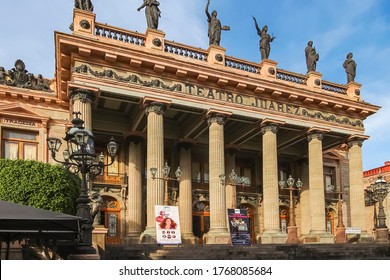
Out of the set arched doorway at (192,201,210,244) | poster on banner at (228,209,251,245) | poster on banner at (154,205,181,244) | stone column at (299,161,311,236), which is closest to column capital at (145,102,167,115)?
poster on banner at (154,205,181,244)

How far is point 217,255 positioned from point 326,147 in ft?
55.4

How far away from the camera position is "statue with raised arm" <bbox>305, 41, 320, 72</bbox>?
29.9 m

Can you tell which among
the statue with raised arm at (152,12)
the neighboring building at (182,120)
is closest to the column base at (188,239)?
the neighboring building at (182,120)

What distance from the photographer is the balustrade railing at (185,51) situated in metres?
25.0

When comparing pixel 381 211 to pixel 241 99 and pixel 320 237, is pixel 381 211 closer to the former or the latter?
pixel 320 237

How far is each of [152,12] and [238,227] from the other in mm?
12289

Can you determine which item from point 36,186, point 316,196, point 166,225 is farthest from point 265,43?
point 36,186

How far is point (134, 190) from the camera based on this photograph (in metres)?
26.8

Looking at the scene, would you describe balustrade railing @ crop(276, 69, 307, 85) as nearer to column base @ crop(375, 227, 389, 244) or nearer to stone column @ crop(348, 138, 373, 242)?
stone column @ crop(348, 138, 373, 242)

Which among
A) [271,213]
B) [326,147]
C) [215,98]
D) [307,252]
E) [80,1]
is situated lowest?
[307,252]

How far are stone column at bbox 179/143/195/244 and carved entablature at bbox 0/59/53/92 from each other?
8.90m

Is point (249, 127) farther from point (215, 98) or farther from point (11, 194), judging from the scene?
point (11, 194)

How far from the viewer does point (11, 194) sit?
16609 millimetres

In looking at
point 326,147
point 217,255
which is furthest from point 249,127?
point 217,255
